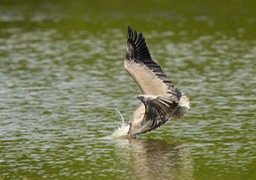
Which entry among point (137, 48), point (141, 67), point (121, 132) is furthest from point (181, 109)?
point (137, 48)

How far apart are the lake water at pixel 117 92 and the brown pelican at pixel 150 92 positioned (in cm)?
44

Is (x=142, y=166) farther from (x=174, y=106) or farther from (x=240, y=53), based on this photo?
(x=240, y=53)

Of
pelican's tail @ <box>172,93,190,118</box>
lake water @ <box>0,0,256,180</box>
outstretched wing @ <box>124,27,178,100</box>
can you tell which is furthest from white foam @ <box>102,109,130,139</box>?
pelican's tail @ <box>172,93,190,118</box>

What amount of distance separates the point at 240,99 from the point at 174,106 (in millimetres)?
4339

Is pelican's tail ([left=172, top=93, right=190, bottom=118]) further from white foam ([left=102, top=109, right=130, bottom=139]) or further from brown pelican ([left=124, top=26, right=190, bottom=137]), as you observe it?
white foam ([left=102, top=109, right=130, bottom=139])

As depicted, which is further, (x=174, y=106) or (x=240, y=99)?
(x=240, y=99)

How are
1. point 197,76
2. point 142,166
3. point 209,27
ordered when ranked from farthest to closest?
point 209,27, point 197,76, point 142,166

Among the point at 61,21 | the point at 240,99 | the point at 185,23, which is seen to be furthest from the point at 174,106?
the point at 61,21

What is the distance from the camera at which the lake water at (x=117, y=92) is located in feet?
43.7

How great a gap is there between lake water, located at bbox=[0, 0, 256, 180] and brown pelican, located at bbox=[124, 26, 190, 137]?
44cm

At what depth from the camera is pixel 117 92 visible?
65.9 ft

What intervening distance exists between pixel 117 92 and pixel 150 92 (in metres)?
5.18

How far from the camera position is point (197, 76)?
22141 mm

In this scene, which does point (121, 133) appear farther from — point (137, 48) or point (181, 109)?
point (137, 48)
